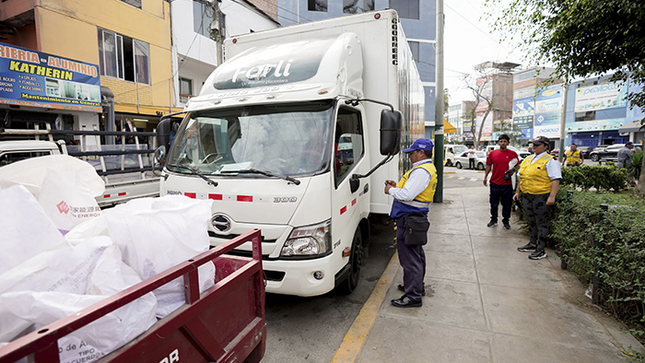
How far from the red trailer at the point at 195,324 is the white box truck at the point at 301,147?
885 millimetres

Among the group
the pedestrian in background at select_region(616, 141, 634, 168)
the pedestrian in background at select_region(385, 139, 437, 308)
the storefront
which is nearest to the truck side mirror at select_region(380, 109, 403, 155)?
the pedestrian in background at select_region(385, 139, 437, 308)

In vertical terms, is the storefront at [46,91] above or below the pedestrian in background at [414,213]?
above

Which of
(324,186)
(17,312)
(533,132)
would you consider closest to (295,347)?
(324,186)

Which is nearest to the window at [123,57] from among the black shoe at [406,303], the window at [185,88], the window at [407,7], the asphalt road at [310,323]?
the window at [185,88]

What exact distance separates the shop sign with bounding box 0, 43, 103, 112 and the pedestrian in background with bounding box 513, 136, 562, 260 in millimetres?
12322

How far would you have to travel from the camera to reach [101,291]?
140 cm

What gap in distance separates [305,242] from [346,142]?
1.21m

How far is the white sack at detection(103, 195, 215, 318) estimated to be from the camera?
63.1 inches

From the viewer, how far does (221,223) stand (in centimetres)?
324

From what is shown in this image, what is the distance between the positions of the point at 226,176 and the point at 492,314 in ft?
Result: 9.93

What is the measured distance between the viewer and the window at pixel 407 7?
25.7 m

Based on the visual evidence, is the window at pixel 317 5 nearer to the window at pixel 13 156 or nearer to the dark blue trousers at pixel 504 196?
the dark blue trousers at pixel 504 196

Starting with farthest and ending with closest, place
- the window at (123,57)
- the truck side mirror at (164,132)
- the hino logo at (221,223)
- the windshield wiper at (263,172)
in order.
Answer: the window at (123,57), the truck side mirror at (164,132), the hino logo at (221,223), the windshield wiper at (263,172)

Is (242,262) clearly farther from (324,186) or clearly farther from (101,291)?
(324,186)
